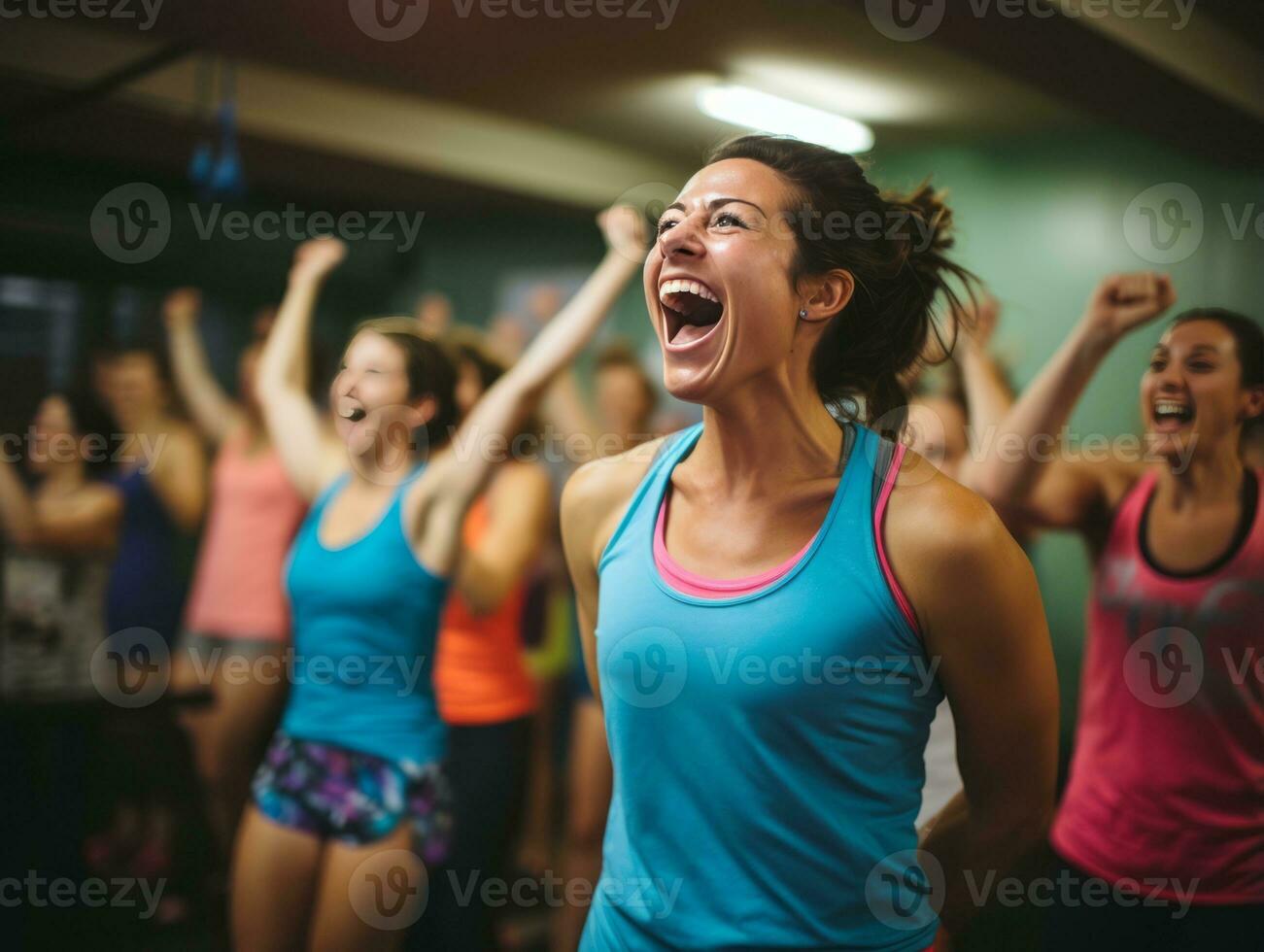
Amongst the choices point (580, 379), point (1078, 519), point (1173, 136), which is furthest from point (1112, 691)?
point (580, 379)

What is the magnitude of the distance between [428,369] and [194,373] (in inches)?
66.0

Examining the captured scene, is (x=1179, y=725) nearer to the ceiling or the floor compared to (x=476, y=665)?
nearer to the ceiling

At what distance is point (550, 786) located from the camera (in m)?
3.37

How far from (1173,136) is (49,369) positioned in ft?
9.10
